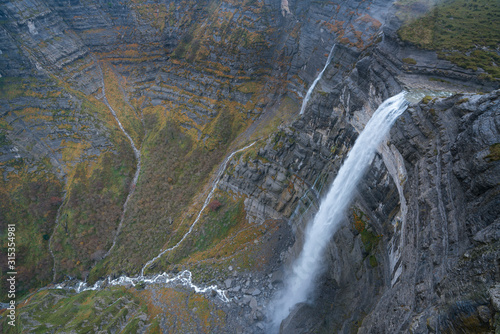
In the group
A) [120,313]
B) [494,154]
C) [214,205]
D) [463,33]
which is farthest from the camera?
[214,205]

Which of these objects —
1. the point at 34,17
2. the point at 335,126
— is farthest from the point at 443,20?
the point at 34,17

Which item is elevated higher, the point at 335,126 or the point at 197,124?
the point at 335,126

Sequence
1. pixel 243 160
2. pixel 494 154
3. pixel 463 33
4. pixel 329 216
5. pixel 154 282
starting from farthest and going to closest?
pixel 243 160, pixel 154 282, pixel 329 216, pixel 463 33, pixel 494 154

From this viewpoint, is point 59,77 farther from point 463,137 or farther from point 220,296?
point 463,137

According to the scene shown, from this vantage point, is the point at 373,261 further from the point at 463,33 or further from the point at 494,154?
the point at 463,33

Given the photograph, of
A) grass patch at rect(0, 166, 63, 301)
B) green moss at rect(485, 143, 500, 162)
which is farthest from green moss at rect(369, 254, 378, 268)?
grass patch at rect(0, 166, 63, 301)

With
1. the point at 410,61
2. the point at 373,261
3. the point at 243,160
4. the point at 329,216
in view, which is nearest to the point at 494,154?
the point at 373,261
